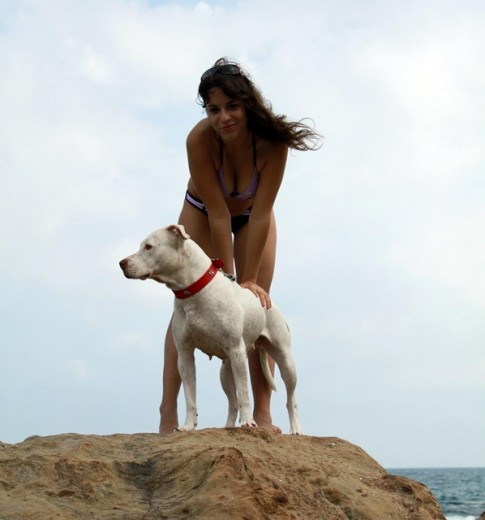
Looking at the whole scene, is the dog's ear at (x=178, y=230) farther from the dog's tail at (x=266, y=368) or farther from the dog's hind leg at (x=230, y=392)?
the dog's tail at (x=266, y=368)

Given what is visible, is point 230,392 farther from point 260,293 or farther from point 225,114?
point 225,114

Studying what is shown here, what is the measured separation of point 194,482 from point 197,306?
1.58 metres

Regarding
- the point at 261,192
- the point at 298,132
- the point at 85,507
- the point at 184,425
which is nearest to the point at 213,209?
the point at 261,192

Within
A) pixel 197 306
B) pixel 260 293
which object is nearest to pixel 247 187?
pixel 260 293

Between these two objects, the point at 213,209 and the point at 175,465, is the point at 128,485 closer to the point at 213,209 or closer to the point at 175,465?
the point at 175,465

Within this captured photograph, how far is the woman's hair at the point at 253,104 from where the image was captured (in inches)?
280

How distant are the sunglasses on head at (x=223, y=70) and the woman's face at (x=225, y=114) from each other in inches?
5.5

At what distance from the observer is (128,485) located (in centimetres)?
532

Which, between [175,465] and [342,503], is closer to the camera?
[175,465]

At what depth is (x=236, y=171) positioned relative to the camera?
24.8 ft

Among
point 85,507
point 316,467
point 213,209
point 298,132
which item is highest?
point 298,132

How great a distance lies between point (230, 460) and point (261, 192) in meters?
2.84

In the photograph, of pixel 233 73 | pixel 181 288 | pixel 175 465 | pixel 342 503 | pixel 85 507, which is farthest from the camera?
pixel 233 73

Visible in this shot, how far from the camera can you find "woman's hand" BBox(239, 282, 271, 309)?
7.09m
